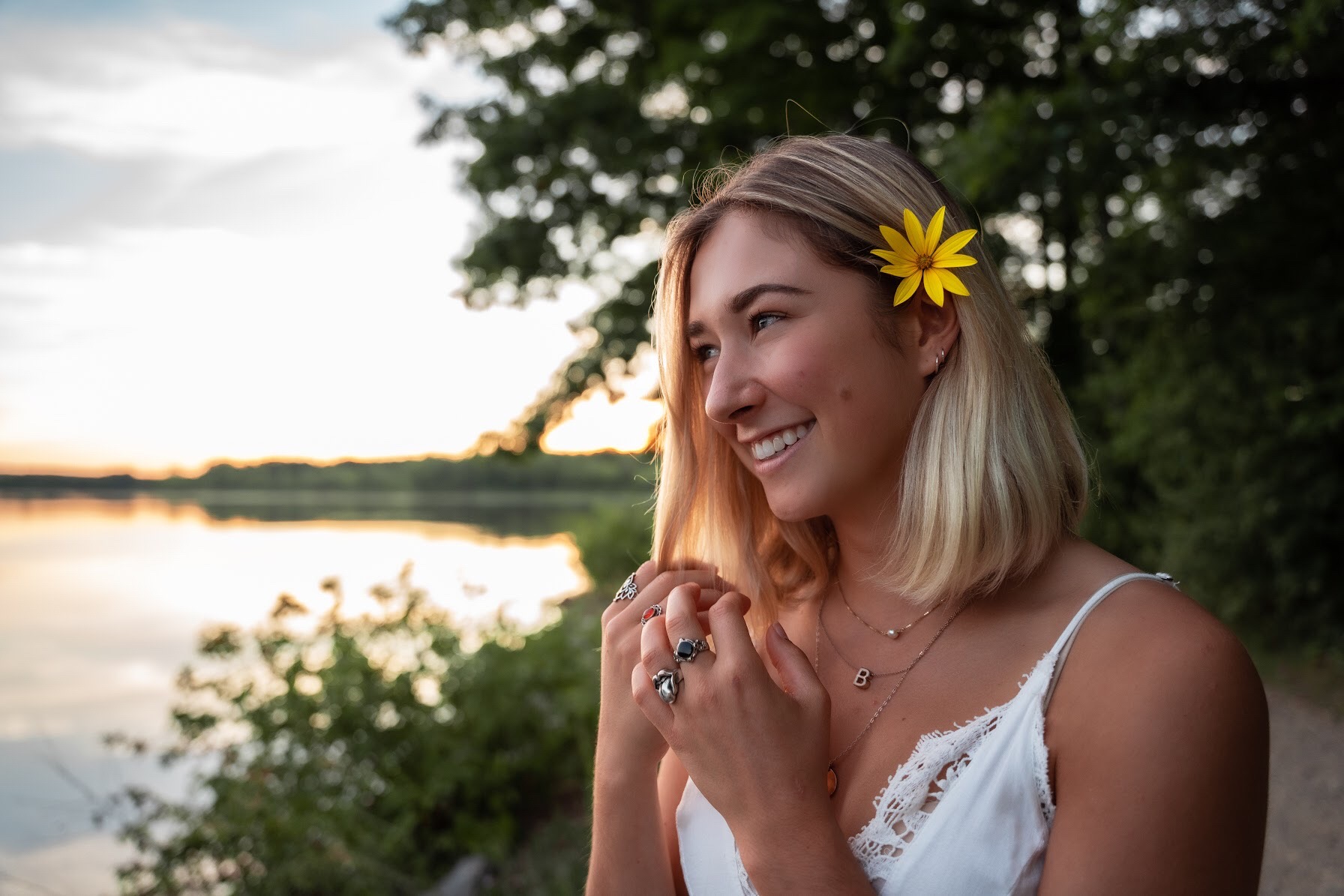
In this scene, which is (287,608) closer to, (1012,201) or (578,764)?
(578,764)

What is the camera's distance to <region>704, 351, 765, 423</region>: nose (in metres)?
1.76

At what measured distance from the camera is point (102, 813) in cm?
440

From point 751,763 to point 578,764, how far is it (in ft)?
15.2

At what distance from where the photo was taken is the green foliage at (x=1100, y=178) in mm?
6453

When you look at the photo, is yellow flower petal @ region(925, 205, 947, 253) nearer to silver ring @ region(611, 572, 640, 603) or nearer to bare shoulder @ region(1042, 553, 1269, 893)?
bare shoulder @ region(1042, 553, 1269, 893)

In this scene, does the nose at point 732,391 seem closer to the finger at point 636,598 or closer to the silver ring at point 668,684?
the finger at point 636,598

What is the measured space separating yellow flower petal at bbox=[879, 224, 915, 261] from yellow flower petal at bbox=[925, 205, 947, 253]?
3 centimetres

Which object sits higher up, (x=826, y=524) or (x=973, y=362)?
(x=973, y=362)

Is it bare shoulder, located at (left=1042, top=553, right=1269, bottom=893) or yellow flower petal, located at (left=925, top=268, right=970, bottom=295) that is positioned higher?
yellow flower petal, located at (left=925, top=268, right=970, bottom=295)

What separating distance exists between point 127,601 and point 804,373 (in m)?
8.33

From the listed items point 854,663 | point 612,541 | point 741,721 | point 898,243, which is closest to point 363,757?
point 854,663

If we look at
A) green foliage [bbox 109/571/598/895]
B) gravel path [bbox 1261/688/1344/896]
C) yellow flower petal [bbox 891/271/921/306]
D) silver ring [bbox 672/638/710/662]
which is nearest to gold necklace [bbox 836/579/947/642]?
silver ring [bbox 672/638/710/662]

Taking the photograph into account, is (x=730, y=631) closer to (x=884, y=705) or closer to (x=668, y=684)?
(x=668, y=684)

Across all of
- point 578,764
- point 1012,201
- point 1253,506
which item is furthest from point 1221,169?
point 578,764
